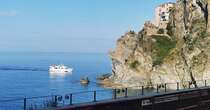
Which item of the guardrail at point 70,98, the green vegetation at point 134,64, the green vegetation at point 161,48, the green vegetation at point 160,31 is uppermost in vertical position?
the green vegetation at point 160,31

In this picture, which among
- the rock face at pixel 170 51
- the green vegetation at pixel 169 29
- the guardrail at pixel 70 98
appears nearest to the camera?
the guardrail at pixel 70 98

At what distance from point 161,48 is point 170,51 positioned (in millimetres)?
4469

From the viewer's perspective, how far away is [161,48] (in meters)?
149

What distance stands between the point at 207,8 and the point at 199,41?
35.3 feet

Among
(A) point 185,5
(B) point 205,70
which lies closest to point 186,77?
(B) point 205,70

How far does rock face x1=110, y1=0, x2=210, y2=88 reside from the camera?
136m

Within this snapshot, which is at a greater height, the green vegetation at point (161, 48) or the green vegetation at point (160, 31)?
the green vegetation at point (160, 31)

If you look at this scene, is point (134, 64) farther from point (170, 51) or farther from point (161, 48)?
point (170, 51)

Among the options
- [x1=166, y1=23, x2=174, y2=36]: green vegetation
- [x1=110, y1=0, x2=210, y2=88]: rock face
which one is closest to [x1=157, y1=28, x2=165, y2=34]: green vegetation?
[x1=110, y1=0, x2=210, y2=88]: rock face

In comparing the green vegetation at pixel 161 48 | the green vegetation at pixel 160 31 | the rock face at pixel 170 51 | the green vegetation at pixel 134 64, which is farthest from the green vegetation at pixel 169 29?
the green vegetation at pixel 134 64

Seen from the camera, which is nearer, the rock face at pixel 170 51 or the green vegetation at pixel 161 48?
the rock face at pixel 170 51

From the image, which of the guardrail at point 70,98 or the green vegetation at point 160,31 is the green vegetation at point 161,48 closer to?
the green vegetation at point 160,31

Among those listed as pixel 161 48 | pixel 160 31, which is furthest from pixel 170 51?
pixel 160 31

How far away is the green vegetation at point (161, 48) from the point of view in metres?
147
